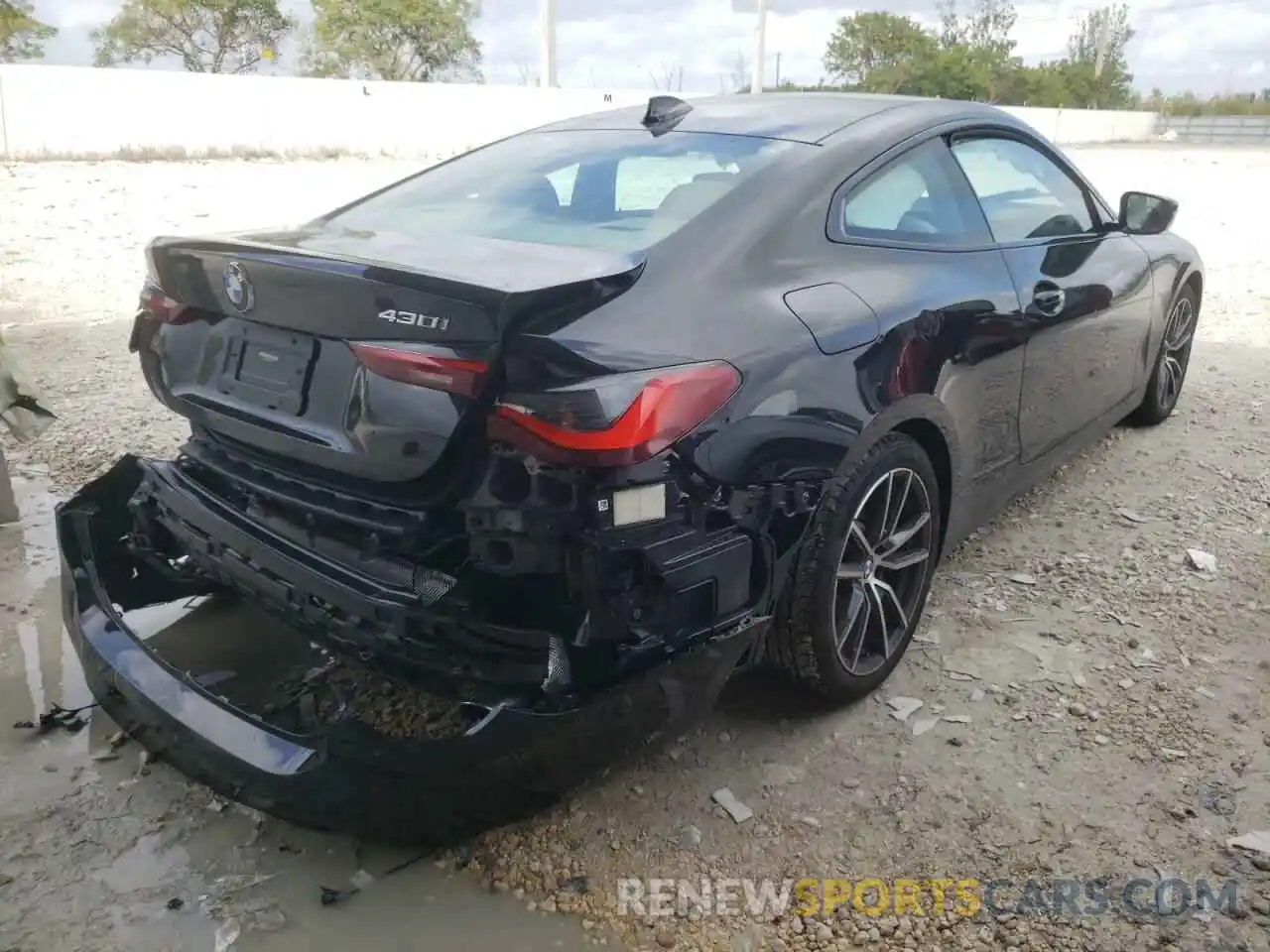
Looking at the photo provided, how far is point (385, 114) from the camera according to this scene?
85.1 ft

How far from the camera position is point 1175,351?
5.08 m

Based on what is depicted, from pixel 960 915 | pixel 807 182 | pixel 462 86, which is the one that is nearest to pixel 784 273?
pixel 807 182

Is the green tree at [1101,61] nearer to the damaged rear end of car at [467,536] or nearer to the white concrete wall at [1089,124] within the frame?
the white concrete wall at [1089,124]

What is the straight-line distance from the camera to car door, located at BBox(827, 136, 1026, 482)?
2.60m

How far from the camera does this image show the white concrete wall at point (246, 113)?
19.9 meters

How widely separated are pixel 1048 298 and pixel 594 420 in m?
2.10

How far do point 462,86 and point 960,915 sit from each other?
95.3ft

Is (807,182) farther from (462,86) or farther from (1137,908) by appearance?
(462,86)

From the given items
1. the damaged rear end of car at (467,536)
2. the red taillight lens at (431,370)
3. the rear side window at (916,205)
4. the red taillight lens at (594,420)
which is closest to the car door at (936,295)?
the rear side window at (916,205)

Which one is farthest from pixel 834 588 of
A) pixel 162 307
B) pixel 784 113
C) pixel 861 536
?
pixel 162 307

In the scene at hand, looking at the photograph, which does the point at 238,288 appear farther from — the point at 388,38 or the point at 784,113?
the point at 388,38

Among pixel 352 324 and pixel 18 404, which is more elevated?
pixel 352 324

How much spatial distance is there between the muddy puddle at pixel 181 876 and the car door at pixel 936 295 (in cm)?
151

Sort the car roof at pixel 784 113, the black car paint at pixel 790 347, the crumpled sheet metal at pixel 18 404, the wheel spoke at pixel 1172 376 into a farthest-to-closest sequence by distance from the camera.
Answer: the wheel spoke at pixel 1172 376 → the crumpled sheet metal at pixel 18 404 → the car roof at pixel 784 113 → the black car paint at pixel 790 347
